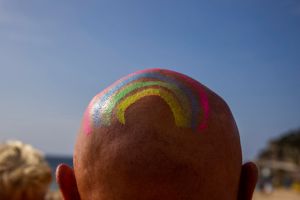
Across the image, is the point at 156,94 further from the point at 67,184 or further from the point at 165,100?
the point at 67,184

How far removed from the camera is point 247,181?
2.29m

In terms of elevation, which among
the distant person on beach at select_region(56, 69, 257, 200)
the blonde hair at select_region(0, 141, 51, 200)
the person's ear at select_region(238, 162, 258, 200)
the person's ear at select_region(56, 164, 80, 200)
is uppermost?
the distant person on beach at select_region(56, 69, 257, 200)

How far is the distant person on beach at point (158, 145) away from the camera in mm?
1985

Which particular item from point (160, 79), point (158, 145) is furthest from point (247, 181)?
point (160, 79)

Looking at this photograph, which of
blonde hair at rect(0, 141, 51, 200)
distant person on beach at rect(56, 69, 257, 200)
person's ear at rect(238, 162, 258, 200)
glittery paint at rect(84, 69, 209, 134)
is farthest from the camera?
blonde hair at rect(0, 141, 51, 200)

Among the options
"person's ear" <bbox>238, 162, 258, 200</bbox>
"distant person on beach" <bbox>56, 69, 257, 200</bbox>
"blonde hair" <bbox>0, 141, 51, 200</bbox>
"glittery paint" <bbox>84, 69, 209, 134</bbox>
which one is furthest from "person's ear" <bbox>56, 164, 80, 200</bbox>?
"blonde hair" <bbox>0, 141, 51, 200</bbox>

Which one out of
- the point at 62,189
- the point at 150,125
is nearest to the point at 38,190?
the point at 62,189

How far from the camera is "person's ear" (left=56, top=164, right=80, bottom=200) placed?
2.29 metres

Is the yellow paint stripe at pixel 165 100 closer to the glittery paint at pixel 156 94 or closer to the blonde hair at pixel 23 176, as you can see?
the glittery paint at pixel 156 94

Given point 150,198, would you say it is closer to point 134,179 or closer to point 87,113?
point 134,179

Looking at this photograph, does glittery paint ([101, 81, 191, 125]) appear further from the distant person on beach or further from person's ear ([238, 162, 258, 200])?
person's ear ([238, 162, 258, 200])

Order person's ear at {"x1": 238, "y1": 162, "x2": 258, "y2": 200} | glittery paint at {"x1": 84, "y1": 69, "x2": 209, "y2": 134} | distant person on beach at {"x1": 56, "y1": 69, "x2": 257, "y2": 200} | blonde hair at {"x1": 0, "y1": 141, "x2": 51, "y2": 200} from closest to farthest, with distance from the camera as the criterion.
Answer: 1. distant person on beach at {"x1": 56, "y1": 69, "x2": 257, "y2": 200}
2. glittery paint at {"x1": 84, "y1": 69, "x2": 209, "y2": 134}
3. person's ear at {"x1": 238, "y1": 162, "x2": 258, "y2": 200}
4. blonde hair at {"x1": 0, "y1": 141, "x2": 51, "y2": 200}

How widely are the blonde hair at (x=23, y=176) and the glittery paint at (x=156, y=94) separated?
1.99 m

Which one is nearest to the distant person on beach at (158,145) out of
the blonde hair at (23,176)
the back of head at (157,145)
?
the back of head at (157,145)
